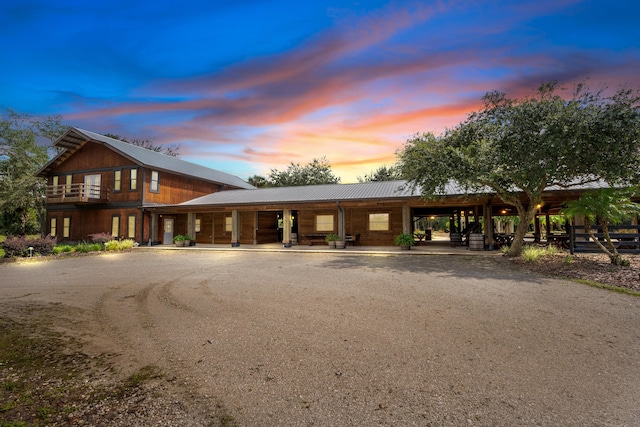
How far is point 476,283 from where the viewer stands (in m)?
7.63

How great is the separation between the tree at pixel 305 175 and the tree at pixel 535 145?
3283cm

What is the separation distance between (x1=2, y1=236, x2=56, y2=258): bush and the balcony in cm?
733

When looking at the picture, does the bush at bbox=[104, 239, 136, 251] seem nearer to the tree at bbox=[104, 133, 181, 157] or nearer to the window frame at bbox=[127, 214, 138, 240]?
the window frame at bbox=[127, 214, 138, 240]

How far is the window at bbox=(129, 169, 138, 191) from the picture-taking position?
2234cm

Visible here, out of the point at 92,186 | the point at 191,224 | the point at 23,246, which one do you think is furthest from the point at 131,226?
the point at 23,246

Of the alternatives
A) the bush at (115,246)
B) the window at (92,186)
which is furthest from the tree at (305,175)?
the bush at (115,246)

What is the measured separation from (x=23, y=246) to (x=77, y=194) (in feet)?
32.6

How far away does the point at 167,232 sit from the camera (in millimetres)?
23438

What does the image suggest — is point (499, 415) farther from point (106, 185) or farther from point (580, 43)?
point (106, 185)

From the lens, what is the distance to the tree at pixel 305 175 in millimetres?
45531

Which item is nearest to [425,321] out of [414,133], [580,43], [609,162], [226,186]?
[609,162]

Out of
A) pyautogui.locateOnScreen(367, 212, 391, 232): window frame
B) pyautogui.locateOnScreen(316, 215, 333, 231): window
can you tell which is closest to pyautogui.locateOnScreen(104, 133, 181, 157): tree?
pyautogui.locateOnScreen(316, 215, 333, 231): window

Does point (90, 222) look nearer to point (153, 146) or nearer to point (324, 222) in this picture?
point (324, 222)

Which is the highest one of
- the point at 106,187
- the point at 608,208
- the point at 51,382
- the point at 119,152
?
the point at 119,152
